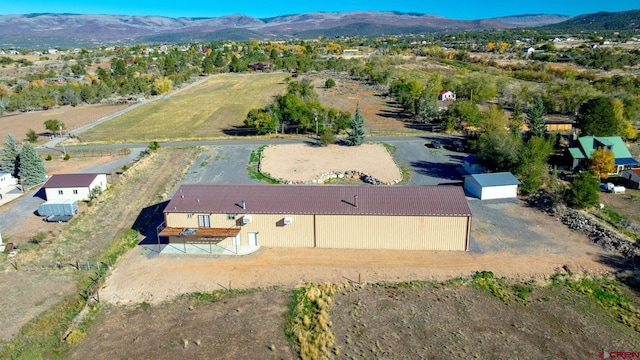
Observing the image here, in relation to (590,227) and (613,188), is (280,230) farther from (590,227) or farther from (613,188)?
(613,188)

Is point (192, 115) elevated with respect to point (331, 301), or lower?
elevated

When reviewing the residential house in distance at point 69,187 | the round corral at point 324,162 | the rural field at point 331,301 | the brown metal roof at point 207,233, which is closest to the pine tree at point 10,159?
the residential house in distance at point 69,187

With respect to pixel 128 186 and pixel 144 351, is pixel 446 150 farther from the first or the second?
pixel 144 351

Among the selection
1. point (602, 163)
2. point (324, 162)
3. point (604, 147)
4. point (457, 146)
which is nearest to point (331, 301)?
point (324, 162)

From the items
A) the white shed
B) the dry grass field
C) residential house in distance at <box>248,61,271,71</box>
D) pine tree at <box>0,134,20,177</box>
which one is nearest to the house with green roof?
the white shed

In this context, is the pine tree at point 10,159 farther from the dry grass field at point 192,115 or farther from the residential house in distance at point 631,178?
the residential house in distance at point 631,178

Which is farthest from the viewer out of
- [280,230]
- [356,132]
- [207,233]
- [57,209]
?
[356,132]

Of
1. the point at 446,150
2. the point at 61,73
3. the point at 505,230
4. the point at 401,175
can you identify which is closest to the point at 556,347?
the point at 505,230
